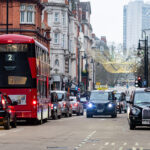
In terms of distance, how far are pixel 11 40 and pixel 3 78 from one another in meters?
1.88

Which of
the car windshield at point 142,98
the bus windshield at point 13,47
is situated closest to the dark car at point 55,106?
the bus windshield at point 13,47

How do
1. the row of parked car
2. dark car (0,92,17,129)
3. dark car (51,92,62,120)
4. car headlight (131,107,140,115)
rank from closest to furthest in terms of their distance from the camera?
dark car (0,92,17,129) → the row of parked car → car headlight (131,107,140,115) → dark car (51,92,62,120)

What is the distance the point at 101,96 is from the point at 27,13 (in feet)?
77.7

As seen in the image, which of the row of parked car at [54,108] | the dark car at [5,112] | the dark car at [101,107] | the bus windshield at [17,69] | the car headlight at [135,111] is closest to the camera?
the dark car at [5,112]

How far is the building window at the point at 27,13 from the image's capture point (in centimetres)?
6575

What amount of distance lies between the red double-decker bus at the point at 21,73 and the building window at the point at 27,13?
3621 cm

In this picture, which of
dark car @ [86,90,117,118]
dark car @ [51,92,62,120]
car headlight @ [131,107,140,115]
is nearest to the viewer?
car headlight @ [131,107,140,115]

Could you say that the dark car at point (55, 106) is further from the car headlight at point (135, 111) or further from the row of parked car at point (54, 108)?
the car headlight at point (135, 111)

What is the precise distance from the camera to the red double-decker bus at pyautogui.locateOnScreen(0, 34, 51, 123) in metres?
29.4

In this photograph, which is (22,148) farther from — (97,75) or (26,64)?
(97,75)

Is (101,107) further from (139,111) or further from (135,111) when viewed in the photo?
(139,111)

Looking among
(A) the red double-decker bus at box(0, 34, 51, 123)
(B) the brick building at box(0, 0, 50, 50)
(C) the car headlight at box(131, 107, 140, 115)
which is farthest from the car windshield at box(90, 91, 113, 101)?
(B) the brick building at box(0, 0, 50, 50)

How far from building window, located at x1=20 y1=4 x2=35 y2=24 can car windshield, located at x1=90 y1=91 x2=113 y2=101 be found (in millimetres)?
22659

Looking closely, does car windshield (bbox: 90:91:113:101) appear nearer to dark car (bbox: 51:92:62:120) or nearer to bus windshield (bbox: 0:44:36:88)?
dark car (bbox: 51:92:62:120)
